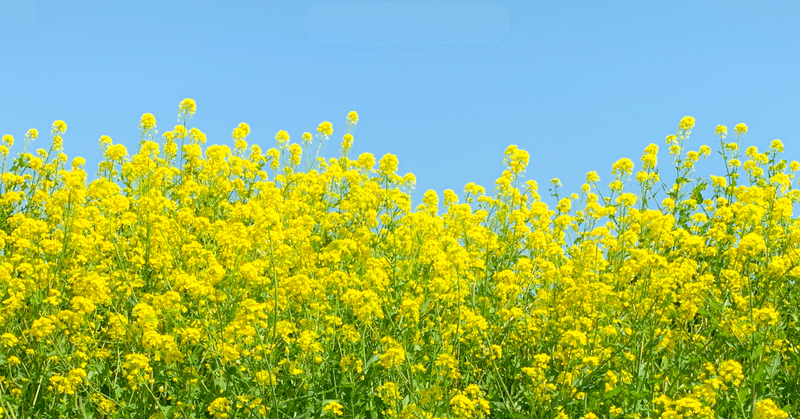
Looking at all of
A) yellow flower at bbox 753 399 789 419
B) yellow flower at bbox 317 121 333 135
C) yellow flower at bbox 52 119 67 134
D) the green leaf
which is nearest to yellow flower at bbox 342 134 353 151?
yellow flower at bbox 317 121 333 135

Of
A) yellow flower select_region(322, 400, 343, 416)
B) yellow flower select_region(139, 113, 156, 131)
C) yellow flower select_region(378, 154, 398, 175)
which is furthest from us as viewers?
yellow flower select_region(139, 113, 156, 131)

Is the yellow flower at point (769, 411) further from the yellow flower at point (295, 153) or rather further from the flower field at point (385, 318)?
the yellow flower at point (295, 153)

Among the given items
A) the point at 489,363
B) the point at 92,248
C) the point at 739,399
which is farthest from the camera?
the point at 92,248

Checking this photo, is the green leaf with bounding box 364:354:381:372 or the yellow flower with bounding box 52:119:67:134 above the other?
the yellow flower with bounding box 52:119:67:134

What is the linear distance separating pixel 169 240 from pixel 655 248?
12.1 feet

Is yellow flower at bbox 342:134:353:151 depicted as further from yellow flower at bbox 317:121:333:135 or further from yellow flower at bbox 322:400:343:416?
yellow flower at bbox 322:400:343:416

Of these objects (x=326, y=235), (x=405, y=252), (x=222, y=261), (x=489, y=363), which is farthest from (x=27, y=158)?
(x=489, y=363)

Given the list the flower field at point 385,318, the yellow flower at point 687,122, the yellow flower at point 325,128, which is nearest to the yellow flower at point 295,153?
the yellow flower at point 325,128

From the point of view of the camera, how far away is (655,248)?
21.3 feet

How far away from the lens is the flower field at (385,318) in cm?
487

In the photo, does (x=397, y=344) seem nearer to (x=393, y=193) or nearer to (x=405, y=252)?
(x=405, y=252)

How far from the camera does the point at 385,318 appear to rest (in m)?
5.57

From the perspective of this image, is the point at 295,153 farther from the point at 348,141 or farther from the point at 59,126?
the point at 59,126

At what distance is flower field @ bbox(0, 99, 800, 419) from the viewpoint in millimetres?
4867
